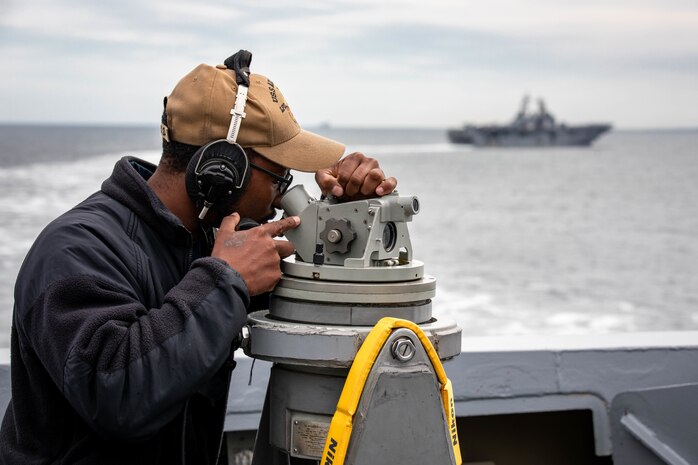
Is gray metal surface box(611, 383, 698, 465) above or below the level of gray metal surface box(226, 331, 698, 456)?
below

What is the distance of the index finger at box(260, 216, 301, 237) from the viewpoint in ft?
7.13

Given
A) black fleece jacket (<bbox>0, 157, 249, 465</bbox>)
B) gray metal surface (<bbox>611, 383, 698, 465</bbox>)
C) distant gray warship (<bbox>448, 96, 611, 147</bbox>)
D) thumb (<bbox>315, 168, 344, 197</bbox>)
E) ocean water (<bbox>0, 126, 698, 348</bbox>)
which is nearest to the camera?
black fleece jacket (<bbox>0, 157, 249, 465</bbox>)

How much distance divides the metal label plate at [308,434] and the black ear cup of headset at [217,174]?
524mm

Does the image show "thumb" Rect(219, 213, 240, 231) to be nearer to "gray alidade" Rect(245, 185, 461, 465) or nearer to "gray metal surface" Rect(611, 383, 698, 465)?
"gray alidade" Rect(245, 185, 461, 465)

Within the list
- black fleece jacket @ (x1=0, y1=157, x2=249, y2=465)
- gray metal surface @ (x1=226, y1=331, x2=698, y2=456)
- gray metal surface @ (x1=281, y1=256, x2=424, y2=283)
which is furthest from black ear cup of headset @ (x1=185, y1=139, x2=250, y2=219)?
gray metal surface @ (x1=226, y1=331, x2=698, y2=456)

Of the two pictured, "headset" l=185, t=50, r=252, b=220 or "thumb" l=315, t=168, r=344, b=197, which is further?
"thumb" l=315, t=168, r=344, b=197

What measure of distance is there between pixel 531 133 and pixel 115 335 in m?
86.8

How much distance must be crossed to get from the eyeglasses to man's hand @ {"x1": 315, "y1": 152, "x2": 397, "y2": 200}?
0.07 m

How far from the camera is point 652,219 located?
163ft

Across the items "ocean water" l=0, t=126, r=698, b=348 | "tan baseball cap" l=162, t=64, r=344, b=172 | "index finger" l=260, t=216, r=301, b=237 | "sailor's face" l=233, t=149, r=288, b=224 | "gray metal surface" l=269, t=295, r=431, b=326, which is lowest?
"ocean water" l=0, t=126, r=698, b=348

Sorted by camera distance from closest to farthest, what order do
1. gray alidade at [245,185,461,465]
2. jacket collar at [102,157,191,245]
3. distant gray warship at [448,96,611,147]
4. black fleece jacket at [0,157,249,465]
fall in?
black fleece jacket at [0,157,249,465], gray alidade at [245,185,461,465], jacket collar at [102,157,191,245], distant gray warship at [448,96,611,147]

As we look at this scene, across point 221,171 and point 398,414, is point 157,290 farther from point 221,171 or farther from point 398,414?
point 398,414

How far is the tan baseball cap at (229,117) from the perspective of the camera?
2.29m

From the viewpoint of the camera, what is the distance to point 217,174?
219 centimetres
